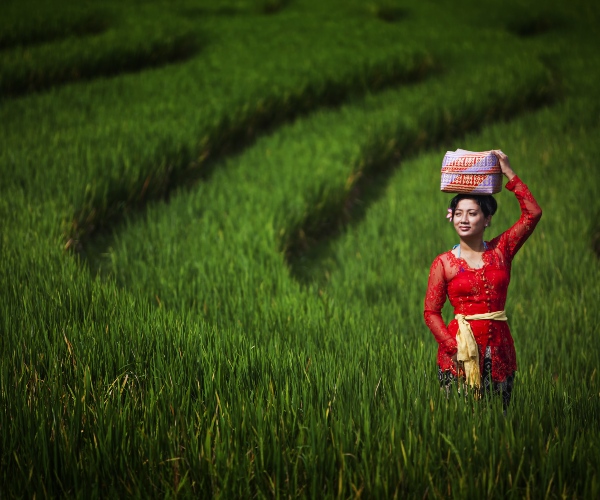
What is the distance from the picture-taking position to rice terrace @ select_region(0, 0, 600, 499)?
161 cm

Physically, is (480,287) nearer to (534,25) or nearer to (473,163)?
(473,163)

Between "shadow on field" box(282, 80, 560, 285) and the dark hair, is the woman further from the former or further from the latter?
"shadow on field" box(282, 80, 560, 285)

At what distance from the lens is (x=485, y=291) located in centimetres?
210

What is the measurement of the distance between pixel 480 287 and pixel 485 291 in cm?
2

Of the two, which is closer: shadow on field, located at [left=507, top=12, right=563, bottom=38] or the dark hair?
the dark hair

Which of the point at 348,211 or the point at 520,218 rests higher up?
the point at 348,211

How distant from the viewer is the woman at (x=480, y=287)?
2.10 meters

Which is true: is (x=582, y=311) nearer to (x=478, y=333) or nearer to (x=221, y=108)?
(x=478, y=333)

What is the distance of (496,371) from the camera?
212cm

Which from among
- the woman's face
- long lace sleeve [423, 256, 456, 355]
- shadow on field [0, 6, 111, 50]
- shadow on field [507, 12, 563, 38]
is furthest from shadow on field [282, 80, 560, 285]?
shadow on field [0, 6, 111, 50]

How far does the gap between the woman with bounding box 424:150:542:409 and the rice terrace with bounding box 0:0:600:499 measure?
136 millimetres

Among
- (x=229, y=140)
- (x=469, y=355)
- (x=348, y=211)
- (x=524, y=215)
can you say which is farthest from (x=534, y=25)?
(x=469, y=355)

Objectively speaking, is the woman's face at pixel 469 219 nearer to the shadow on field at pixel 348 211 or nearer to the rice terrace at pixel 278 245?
the rice terrace at pixel 278 245

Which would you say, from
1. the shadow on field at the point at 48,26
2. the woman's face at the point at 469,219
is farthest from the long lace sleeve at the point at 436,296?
the shadow on field at the point at 48,26
